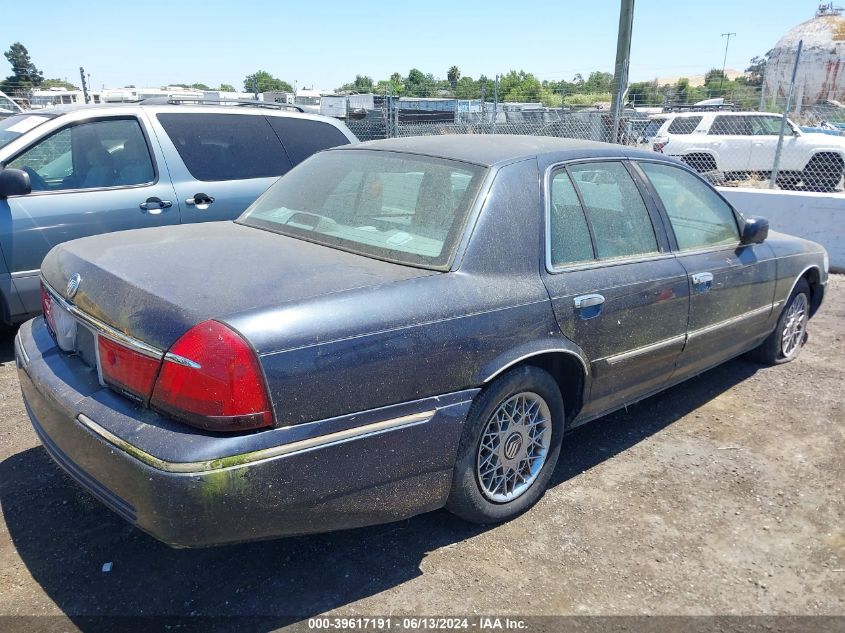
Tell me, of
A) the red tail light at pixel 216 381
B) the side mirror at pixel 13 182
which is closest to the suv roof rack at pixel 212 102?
the side mirror at pixel 13 182

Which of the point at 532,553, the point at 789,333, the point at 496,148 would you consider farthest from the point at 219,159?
the point at 789,333

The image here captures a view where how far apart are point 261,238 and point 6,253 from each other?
→ 2565 millimetres

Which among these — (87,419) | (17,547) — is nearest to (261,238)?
(87,419)

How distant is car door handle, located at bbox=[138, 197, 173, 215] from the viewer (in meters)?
5.12

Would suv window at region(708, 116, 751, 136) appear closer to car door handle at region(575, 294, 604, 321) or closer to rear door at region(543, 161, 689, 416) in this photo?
rear door at region(543, 161, 689, 416)

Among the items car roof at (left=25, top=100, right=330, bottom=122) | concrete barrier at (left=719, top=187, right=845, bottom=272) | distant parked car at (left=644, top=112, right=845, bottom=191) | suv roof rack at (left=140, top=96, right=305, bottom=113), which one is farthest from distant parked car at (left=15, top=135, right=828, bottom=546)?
distant parked car at (left=644, top=112, right=845, bottom=191)

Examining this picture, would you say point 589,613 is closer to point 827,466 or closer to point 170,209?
A: point 827,466

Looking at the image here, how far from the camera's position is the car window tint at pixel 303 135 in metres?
6.04

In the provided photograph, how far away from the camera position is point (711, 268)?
12.7 ft

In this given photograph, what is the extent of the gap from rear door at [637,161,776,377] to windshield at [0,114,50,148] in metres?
4.29

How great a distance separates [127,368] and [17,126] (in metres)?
3.76

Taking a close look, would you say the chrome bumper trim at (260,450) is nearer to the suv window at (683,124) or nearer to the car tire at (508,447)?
the car tire at (508,447)

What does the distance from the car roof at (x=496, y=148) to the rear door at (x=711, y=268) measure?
325 mm

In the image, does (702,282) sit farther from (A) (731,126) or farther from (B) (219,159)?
(A) (731,126)
